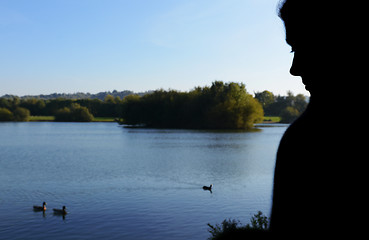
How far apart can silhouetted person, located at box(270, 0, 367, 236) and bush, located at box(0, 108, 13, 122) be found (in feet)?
568

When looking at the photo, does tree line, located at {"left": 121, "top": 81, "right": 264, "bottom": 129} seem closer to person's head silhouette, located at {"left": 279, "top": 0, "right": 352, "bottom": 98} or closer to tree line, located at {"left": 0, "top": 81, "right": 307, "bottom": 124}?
tree line, located at {"left": 0, "top": 81, "right": 307, "bottom": 124}

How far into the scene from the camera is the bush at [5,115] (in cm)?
16038

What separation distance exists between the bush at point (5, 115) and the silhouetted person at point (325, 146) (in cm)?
17326

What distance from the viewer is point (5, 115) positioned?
16162 centimetres

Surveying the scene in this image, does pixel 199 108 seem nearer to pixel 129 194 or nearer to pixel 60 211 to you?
pixel 129 194

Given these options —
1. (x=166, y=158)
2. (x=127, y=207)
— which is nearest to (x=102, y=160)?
(x=166, y=158)

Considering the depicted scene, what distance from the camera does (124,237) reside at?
16422mm

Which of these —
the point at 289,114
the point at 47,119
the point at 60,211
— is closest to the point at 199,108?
the point at 289,114

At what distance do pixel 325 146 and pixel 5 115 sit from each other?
175007 mm

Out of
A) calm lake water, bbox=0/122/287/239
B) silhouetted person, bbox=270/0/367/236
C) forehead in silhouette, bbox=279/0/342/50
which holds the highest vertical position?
forehead in silhouette, bbox=279/0/342/50

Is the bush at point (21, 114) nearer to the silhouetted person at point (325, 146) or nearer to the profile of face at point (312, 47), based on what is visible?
the profile of face at point (312, 47)

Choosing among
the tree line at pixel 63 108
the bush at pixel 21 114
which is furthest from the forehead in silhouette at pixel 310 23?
the bush at pixel 21 114

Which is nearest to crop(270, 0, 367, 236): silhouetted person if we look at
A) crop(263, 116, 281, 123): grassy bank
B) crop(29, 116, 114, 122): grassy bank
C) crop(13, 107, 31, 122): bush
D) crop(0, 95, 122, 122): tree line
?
crop(263, 116, 281, 123): grassy bank

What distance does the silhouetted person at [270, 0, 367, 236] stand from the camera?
1502 millimetres
